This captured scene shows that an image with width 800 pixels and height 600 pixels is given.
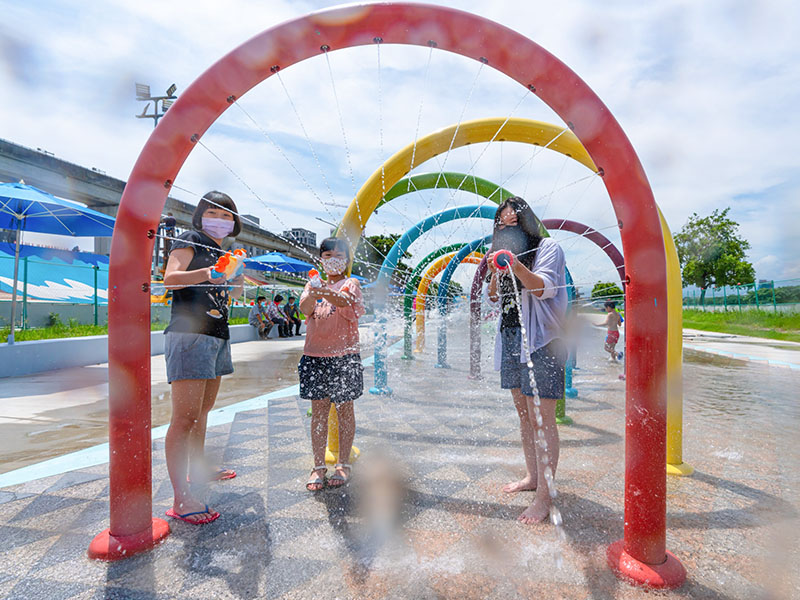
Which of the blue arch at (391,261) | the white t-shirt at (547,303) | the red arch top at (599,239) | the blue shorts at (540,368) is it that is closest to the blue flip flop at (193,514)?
the blue shorts at (540,368)

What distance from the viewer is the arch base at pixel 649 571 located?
192cm

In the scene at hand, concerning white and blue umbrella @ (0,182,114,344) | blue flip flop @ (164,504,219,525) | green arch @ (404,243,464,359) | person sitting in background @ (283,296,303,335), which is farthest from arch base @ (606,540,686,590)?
person sitting in background @ (283,296,303,335)

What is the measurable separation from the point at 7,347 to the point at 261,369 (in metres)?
3.91

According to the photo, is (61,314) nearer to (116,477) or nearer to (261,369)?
(261,369)

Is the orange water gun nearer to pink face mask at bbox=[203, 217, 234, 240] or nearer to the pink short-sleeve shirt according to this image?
pink face mask at bbox=[203, 217, 234, 240]

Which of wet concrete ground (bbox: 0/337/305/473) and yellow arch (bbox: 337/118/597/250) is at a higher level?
yellow arch (bbox: 337/118/597/250)

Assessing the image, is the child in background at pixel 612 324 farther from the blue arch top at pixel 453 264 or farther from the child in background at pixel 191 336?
the child in background at pixel 191 336

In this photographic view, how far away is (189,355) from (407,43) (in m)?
2.06

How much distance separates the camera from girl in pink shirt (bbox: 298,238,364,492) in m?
2.87

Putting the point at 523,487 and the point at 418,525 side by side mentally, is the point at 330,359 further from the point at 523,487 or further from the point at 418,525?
the point at 523,487

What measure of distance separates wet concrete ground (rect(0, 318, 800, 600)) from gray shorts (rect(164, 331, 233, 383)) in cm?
82

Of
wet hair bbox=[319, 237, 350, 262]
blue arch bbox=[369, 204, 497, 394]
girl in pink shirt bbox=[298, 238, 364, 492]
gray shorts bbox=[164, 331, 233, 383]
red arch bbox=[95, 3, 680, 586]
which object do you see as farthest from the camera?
blue arch bbox=[369, 204, 497, 394]

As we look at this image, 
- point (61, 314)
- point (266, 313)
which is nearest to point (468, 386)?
point (266, 313)

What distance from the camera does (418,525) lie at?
8.17 ft
